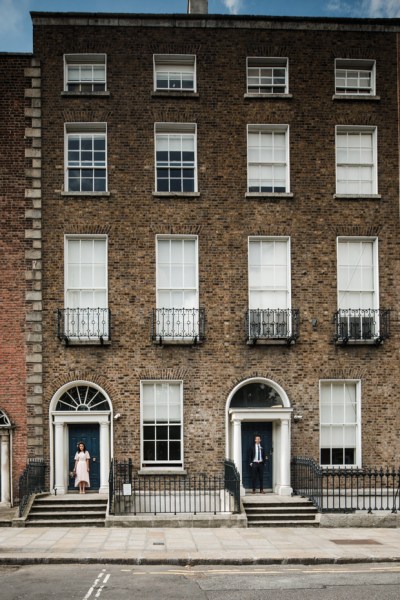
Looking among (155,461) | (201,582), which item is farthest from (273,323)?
(201,582)

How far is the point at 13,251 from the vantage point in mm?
22469

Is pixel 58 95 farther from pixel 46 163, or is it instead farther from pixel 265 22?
pixel 265 22

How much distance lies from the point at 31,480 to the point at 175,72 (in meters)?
13.1

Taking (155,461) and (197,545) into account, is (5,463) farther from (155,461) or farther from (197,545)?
(197,545)

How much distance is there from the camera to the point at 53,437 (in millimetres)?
22156

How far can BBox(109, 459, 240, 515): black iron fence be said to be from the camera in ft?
65.5

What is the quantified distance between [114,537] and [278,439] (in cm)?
688

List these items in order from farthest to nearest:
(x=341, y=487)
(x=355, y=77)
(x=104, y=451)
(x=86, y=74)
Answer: (x=355, y=77) < (x=86, y=74) < (x=104, y=451) < (x=341, y=487)

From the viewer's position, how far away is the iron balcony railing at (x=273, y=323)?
892 inches

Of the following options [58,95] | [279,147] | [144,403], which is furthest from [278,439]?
[58,95]

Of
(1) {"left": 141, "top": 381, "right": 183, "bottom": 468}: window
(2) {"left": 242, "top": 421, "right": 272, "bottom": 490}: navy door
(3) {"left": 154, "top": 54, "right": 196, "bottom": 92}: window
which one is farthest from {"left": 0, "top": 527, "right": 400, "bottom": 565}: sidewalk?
(3) {"left": 154, "top": 54, "right": 196, "bottom": 92}: window

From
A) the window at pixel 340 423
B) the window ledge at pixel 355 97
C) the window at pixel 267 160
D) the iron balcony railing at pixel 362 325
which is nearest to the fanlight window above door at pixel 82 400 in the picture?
the window at pixel 340 423

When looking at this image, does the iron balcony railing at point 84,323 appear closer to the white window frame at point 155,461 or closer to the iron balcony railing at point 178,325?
the iron balcony railing at point 178,325

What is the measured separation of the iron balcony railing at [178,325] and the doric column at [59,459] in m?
3.90
